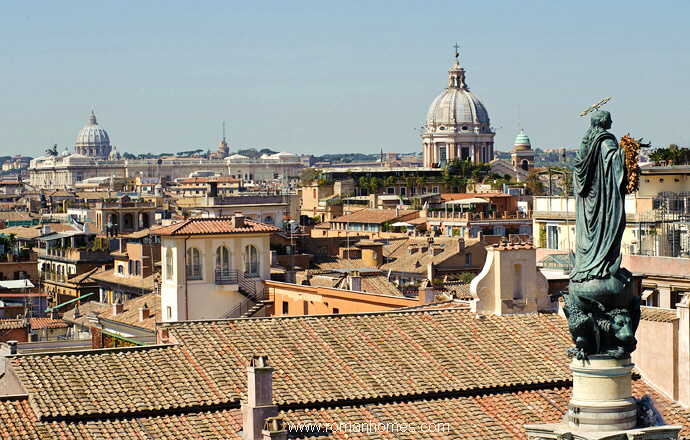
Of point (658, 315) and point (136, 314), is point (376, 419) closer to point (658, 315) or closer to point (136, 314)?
point (658, 315)

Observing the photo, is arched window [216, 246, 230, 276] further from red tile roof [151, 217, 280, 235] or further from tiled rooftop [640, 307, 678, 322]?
tiled rooftop [640, 307, 678, 322]

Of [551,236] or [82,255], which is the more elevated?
[551,236]

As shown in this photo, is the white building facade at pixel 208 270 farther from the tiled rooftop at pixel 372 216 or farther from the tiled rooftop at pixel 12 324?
the tiled rooftop at pixel 372 216

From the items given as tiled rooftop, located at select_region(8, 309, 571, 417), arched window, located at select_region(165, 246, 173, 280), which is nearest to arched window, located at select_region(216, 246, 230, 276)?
arched window, located at select_region(165, 246, 173, 280)

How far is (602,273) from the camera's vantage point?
9.20 meters

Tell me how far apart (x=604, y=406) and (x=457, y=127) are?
163031 millimetres

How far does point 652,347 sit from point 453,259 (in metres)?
37.9

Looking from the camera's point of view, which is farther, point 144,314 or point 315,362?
point 144,314

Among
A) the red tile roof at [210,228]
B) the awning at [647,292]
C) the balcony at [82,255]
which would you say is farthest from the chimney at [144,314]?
the balcony at [82,255]

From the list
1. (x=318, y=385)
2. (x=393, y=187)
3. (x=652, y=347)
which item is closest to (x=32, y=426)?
(x=318, y=385)

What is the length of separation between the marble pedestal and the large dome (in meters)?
163

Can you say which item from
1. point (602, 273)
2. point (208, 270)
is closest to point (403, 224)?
point (208, 270)

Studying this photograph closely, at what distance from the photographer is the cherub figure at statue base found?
9211 mm

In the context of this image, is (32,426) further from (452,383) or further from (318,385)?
(452,383)
